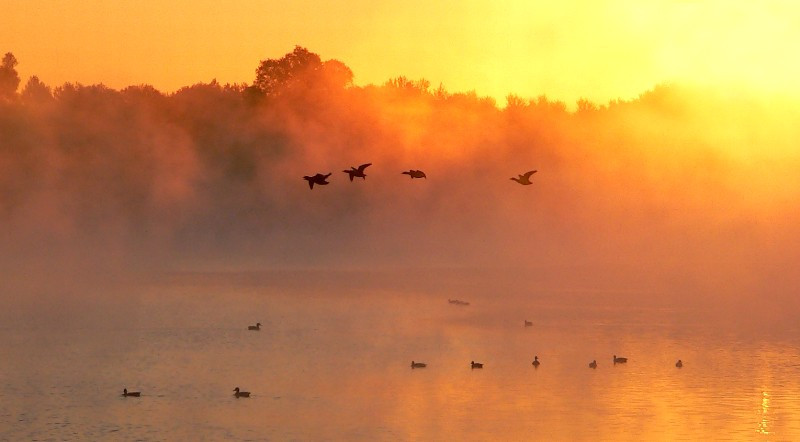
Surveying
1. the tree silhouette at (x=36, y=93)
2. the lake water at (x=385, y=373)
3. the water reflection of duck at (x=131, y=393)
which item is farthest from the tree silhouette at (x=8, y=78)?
the water reflection of duck at (x=131, y=393)

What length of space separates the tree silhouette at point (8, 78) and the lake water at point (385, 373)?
74.3 metres

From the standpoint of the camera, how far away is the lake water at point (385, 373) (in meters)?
45.5

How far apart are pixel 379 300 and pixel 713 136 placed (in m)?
65.0

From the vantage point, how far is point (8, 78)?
154375 millimetres

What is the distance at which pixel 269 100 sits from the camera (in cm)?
14162

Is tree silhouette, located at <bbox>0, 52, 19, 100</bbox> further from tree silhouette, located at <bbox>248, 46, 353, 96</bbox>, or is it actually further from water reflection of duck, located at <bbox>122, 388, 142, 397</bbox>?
water reflection of duck, located at <bbox>122, 388, 142, 397</bbox>

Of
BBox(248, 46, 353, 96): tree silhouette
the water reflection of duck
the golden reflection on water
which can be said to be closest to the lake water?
the golden reflection on water

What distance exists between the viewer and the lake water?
149ft

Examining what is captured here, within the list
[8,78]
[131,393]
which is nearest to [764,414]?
[131,393]

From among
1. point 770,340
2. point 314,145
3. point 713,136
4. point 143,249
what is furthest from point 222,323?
point 713,136

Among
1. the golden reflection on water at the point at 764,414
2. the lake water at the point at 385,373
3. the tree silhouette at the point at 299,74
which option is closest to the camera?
the golden reflection on water at the point at 764,414

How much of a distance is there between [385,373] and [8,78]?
350ft

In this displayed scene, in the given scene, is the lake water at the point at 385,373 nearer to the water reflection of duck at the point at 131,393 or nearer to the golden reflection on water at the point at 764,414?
the golden reflection on water at the point at 764,414

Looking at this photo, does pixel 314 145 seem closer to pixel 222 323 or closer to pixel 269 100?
pixel 269 100
